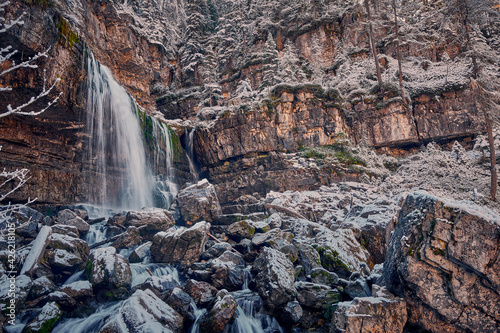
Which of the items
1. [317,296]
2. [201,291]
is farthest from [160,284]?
[317,296]

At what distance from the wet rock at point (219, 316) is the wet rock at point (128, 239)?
573cm

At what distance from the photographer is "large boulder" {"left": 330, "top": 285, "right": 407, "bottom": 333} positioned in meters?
4.66

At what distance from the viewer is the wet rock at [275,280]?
637 cm

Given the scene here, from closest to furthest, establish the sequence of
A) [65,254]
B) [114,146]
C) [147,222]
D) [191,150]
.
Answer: [65,254]
[147,222]
[114,146]
[191,150]

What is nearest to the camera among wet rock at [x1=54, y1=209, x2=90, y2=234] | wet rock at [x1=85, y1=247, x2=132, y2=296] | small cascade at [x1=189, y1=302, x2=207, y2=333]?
small cascade at [x1=189, y1=302, x2=207, y2=333]

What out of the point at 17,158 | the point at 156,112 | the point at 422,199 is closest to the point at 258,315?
the point at 422,199

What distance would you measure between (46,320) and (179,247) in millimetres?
4105

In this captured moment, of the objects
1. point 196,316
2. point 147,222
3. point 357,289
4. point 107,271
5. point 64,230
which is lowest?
point 196,316

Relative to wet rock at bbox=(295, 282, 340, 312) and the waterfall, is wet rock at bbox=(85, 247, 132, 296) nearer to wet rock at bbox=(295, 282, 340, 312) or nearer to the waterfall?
wet rock at bbox=(295, 282, 340, 312)

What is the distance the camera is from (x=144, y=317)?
5.42 metres

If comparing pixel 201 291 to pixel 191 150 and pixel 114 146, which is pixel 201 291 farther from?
pixel 191 150

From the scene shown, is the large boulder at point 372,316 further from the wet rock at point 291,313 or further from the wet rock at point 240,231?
the wet rock at point 240,231

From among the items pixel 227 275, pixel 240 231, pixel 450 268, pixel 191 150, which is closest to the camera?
pixel 450 268

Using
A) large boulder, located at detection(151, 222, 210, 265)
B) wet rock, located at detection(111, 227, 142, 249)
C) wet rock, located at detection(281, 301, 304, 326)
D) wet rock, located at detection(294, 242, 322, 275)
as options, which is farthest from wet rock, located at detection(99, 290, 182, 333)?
wet rock, located at detection(111, 227, 142, 249)
